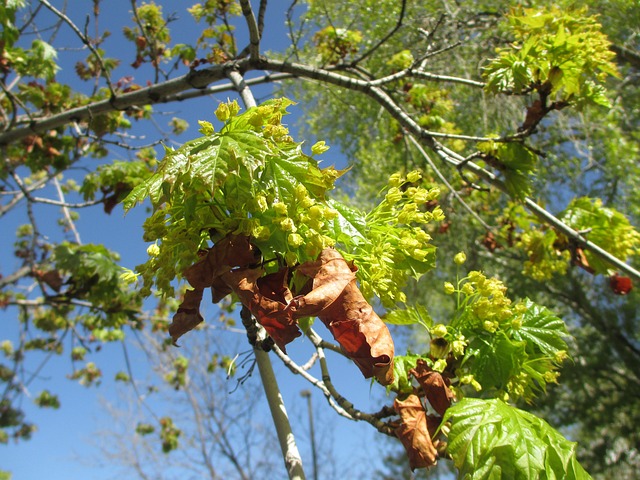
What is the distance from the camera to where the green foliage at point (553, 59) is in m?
2.22

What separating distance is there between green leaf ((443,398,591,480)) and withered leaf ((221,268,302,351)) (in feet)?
1.32

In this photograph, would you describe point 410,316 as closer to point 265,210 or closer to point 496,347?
point 496,347

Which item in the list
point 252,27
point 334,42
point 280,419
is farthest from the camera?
point 334,42

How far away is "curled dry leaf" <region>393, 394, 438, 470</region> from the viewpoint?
1.12 metres

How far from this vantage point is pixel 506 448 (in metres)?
1.01

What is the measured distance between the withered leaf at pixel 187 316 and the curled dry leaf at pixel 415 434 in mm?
535

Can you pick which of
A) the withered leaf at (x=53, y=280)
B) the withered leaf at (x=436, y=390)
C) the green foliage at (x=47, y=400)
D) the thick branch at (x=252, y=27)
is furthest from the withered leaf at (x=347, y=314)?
the green foliage at (x=47, y=400)

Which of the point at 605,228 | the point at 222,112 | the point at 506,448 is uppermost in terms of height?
the point at 605,228

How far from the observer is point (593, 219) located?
9.43 feet

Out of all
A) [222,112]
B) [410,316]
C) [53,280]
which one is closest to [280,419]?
[410,316]

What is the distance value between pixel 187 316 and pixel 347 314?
1.32 feet

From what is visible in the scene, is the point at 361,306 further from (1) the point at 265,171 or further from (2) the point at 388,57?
(2) the point at 388,57

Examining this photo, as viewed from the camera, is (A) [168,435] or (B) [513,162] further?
(A) [168,435]

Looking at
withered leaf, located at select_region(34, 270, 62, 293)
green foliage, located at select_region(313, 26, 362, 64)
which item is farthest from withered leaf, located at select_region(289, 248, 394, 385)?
withered leaf, located at select_region(34, 270, 62, 293)
